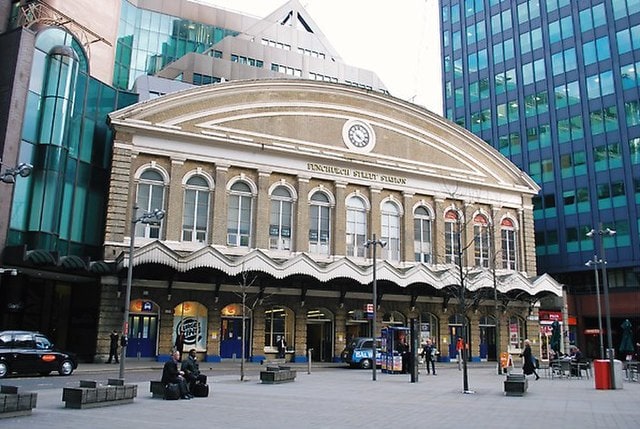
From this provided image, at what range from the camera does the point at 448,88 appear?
71.4 m

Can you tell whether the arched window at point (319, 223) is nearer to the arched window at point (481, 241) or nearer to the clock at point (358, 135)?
the clock at point (358, 135)

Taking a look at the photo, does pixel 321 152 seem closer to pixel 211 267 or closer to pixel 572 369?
pixel 211 267

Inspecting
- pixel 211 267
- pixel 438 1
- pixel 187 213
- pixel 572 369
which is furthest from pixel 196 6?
pixel 572 369

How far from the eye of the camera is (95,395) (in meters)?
14.5

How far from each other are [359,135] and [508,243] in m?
14.6

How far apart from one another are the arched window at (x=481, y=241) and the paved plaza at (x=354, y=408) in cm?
2180

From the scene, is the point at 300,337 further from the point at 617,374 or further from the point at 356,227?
the point at 617,374

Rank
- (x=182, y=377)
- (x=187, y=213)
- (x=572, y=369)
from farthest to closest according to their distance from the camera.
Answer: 1. (x=187, y=213)
2. (x=572, y=369)
3. (x=182, y=377)

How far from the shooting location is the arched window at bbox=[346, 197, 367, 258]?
40094mm

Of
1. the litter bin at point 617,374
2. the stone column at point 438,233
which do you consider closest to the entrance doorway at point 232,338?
the stone column at point 438,233

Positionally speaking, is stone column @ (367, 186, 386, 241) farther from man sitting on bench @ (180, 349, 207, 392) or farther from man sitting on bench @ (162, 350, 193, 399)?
man sitting on bench @ (162, 350, 193, 399)

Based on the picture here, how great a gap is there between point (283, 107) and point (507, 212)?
19.5 m

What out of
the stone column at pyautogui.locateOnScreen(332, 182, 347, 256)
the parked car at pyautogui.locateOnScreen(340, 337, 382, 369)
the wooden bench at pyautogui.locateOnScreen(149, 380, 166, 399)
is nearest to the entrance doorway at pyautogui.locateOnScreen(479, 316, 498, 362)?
the stone column at pyautogui.locateOnScreen(332, 182, 347, 256)

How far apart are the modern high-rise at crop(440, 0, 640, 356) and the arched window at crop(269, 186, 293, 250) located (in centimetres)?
2562
